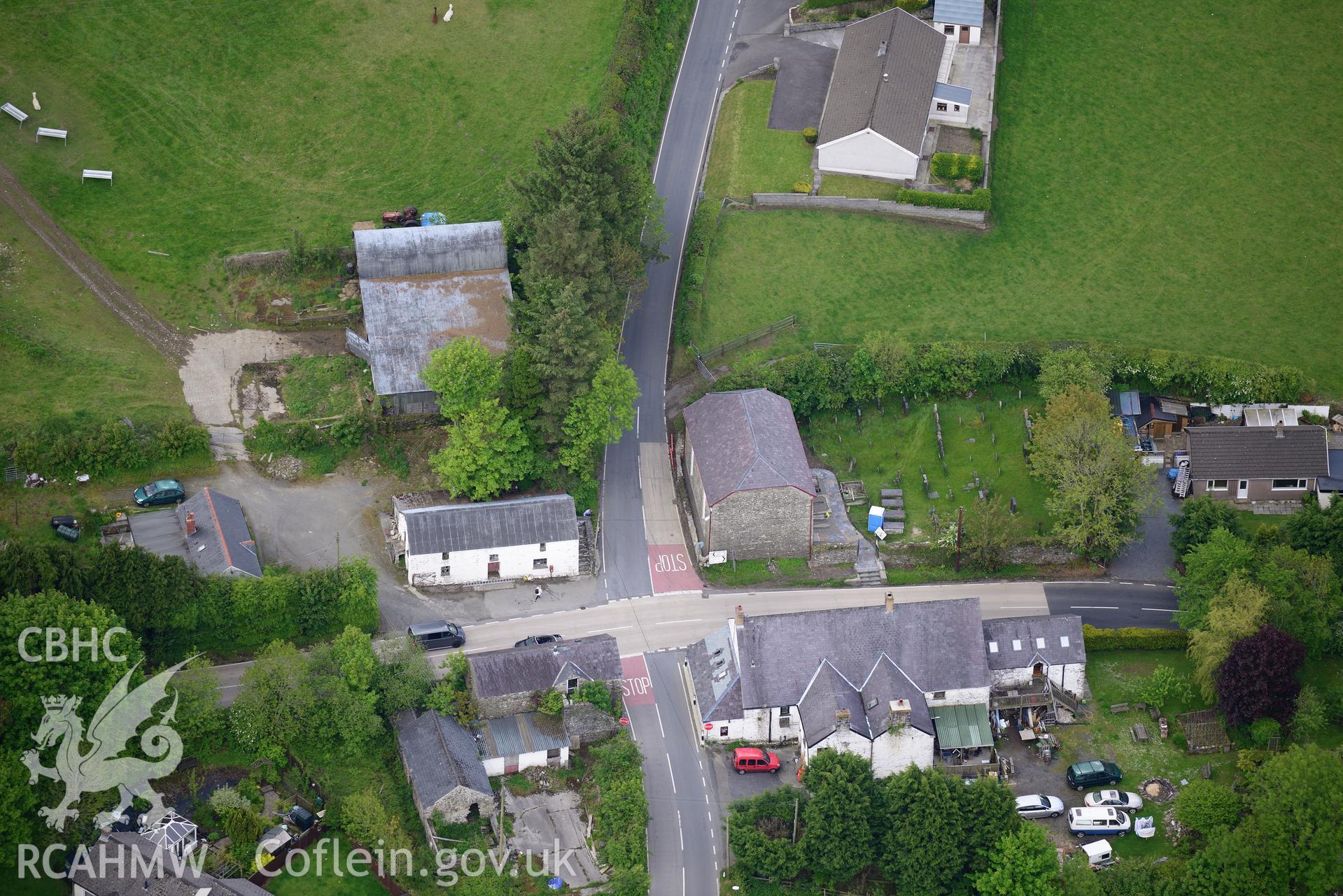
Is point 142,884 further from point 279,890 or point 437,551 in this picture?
point 437,551

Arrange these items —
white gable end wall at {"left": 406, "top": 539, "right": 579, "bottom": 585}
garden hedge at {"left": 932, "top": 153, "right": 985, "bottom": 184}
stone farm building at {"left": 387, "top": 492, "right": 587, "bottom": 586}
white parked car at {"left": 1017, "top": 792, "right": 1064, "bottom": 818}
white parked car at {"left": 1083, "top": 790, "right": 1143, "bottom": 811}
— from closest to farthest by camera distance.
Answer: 1. white parked car at {"left": 1017, "top": 792, "right": 1064, "bottom": 818}
2. white parked car at {"left": 1083, "top": 790, "right": 1143, "bottom": 811}
3. stone farm building at {"left": 387, "top": 492, "right": 587, "bottom": 586}
4. white gable end wall at {"left": 406, "top": 539, "right": 579, "bottom": 585}
5. garden hedge at {"left": 932, "top": 153, "right": 985, "bottom": 184}

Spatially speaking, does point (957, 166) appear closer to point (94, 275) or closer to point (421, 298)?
point (421, 298)

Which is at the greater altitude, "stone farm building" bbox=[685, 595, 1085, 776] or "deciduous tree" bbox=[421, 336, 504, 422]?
"deciduous tree" bbox=[421, 336, 504, 422]

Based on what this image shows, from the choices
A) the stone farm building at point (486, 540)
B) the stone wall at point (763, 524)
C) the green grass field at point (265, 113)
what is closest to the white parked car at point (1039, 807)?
the stone wall at point (763, 524)

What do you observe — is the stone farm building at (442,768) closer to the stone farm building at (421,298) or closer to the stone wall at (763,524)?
the stone wall at (763,524)

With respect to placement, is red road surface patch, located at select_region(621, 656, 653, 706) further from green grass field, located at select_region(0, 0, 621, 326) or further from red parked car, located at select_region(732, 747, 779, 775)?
green grass field, located at select_region(0, 0, 621, 326)

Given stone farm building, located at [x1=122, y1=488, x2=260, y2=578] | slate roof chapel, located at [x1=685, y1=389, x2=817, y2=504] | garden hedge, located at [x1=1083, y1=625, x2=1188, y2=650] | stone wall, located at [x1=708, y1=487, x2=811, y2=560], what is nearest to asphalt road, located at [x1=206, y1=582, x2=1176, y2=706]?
garden hedge, located at [x1=1083, y1=625, x2=1188, y2=650]

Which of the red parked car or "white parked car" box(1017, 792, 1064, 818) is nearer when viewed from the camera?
"white parked car" box(1017, 792, 1064, 818)
